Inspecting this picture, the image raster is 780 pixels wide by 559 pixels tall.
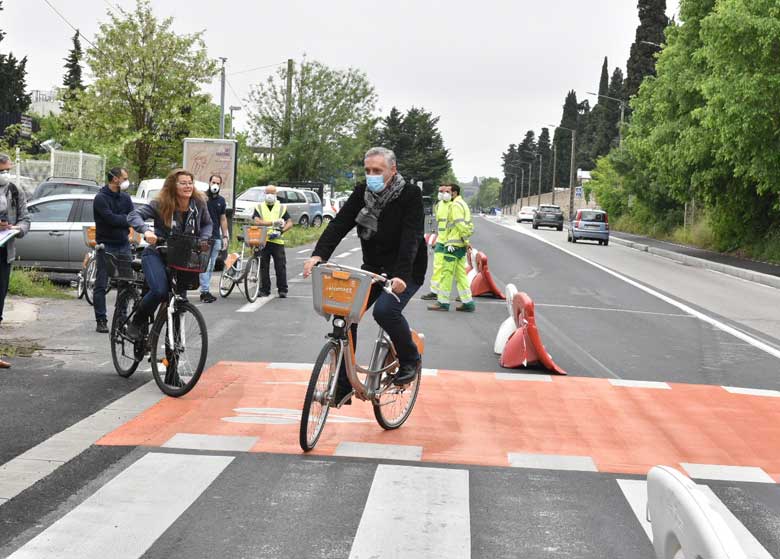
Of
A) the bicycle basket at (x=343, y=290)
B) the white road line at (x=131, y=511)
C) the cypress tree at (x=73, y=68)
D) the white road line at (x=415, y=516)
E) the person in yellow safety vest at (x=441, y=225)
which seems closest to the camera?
the white road line at (x=131, y=511)

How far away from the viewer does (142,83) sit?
1361 inches

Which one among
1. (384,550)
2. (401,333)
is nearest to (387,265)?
(401,333)

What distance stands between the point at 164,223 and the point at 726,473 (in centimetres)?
449

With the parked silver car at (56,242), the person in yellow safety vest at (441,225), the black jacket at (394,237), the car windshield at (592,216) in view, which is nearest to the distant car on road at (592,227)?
the car windshield at (592,216)

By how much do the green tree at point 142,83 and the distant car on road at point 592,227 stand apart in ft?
53.3

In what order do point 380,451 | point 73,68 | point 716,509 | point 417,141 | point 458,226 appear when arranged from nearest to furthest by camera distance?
1. point 716,509
2. point 380,451
3. point 458,226
4. point 73,68
5. point 417,141

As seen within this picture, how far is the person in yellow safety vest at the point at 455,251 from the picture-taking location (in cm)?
1449

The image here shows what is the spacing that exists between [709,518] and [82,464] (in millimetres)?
4004

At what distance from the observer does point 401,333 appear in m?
A: 6.67

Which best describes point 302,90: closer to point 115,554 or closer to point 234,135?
point 234,135


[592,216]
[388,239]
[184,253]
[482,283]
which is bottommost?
[482,283]

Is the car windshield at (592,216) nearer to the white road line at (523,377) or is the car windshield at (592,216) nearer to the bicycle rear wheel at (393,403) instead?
the white road line at (523,377)

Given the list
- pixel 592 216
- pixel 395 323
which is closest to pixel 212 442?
pixel 395 323

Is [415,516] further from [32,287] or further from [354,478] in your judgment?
[32,287]
